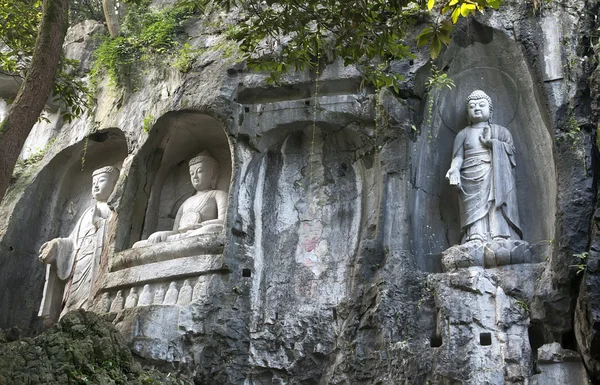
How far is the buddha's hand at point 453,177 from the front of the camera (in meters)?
10.1

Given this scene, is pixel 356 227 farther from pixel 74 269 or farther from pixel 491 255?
pixel 74 269

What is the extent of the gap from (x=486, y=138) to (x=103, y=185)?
223 inches

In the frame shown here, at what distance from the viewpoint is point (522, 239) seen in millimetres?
9938

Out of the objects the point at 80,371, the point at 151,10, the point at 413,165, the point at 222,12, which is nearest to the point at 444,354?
the point at 413,165

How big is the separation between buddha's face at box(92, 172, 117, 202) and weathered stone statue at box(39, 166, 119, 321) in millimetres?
15

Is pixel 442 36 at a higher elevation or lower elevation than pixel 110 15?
lower

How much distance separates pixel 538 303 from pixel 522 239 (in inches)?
50.0

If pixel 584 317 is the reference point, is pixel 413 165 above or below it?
above

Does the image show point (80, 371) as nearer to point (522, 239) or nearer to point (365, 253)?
point (365, 253)

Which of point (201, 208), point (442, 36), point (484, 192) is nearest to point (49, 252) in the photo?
point (201, 208)

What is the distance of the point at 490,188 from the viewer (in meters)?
10.1

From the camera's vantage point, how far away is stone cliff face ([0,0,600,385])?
889 centimetres

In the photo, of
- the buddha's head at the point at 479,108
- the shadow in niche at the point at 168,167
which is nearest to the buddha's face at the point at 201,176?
the shadow in niche at the point at 168,167

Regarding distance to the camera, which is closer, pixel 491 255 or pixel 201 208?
pixel 491 255
